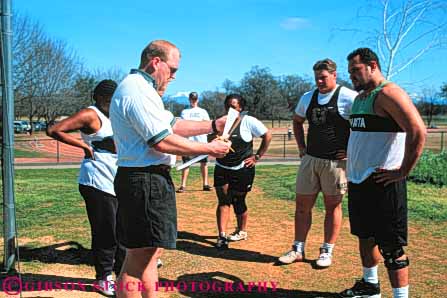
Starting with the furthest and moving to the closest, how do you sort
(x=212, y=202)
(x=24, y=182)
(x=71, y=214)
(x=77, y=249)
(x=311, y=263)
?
(x=24, y=182), (x=212, y=202), (x=71, y=214), (x=77, y=249), (x=311, y=263)

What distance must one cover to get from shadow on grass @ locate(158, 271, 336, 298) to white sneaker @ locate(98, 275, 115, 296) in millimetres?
444

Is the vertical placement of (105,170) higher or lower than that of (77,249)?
higher

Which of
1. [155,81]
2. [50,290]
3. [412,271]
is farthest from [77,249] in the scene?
[412,271]

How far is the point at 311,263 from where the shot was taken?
5.14m

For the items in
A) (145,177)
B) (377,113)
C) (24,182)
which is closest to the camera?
(145,177)

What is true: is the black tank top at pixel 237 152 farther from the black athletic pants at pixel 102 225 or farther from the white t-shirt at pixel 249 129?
the black athletic pants at pixel 102 225

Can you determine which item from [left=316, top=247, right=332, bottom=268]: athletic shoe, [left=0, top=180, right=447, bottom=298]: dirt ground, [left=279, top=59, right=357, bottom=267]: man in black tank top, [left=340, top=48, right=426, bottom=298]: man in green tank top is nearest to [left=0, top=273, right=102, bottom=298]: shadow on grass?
[left=0, top=180, right=447, bottom=298]: dirt ground

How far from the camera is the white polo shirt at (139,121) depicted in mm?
2836

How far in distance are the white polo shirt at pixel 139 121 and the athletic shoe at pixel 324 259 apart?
263cm

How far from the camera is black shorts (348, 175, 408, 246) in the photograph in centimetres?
364

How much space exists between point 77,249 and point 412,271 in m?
3.90

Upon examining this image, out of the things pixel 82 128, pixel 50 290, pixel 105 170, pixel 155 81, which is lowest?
pixel 50 290

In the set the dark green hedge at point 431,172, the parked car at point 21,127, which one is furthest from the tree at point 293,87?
the dark green hedge at point 431,172

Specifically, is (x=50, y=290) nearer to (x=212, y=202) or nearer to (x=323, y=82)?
(x=323, y=82)
